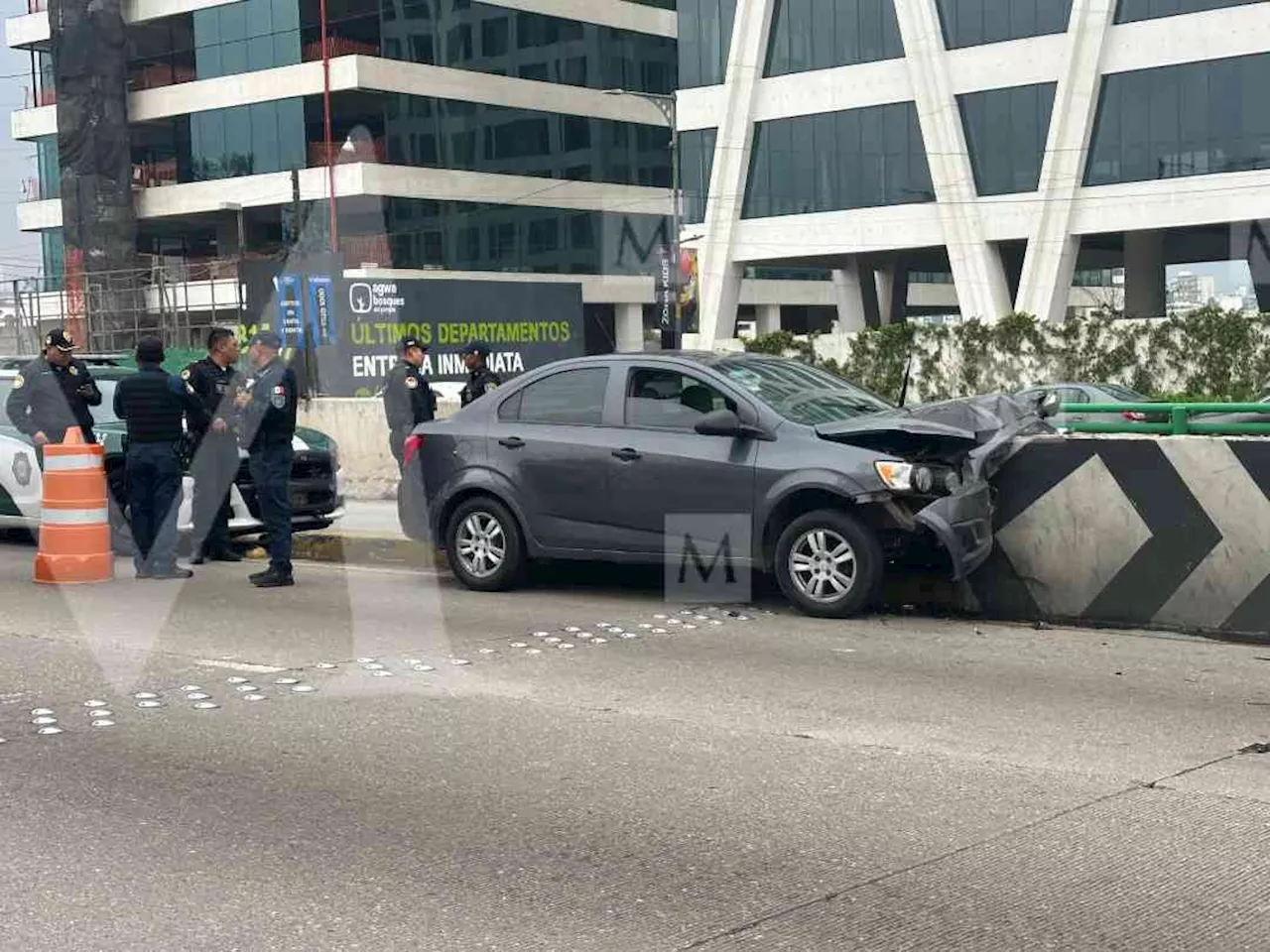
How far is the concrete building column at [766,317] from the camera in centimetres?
8244

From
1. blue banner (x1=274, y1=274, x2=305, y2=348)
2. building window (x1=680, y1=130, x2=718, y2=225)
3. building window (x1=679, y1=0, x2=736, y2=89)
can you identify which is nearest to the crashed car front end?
blue banner (x1=274, y1=274, x2=305, y2=348)

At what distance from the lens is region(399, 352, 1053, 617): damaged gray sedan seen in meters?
9.67

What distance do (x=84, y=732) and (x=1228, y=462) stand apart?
6523 millimetres

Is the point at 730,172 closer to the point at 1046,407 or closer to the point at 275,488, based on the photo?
the point at 275,488

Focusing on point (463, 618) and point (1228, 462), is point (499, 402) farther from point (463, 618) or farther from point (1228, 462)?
point (1228, 462)

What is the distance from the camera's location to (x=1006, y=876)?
4.95 m

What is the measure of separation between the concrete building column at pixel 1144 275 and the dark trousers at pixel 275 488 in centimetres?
4143

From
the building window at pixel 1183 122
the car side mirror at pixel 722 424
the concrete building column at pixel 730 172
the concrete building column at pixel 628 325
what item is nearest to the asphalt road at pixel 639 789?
the car side mirror at pixel 722 424

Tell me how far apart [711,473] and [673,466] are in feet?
0.99

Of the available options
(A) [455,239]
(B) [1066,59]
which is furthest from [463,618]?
(A) [455,239]

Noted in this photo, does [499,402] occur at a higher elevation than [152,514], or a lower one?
higher

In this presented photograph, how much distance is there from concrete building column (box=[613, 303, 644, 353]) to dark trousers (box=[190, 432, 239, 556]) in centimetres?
5777

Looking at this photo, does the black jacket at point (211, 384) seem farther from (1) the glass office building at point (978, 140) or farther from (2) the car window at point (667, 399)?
(1) the glass office building at point (978, 140)

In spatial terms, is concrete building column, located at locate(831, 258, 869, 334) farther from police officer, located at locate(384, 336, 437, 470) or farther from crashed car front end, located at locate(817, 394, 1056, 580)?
crashed car front end, located at locate(817, 394, 1056, 580)
